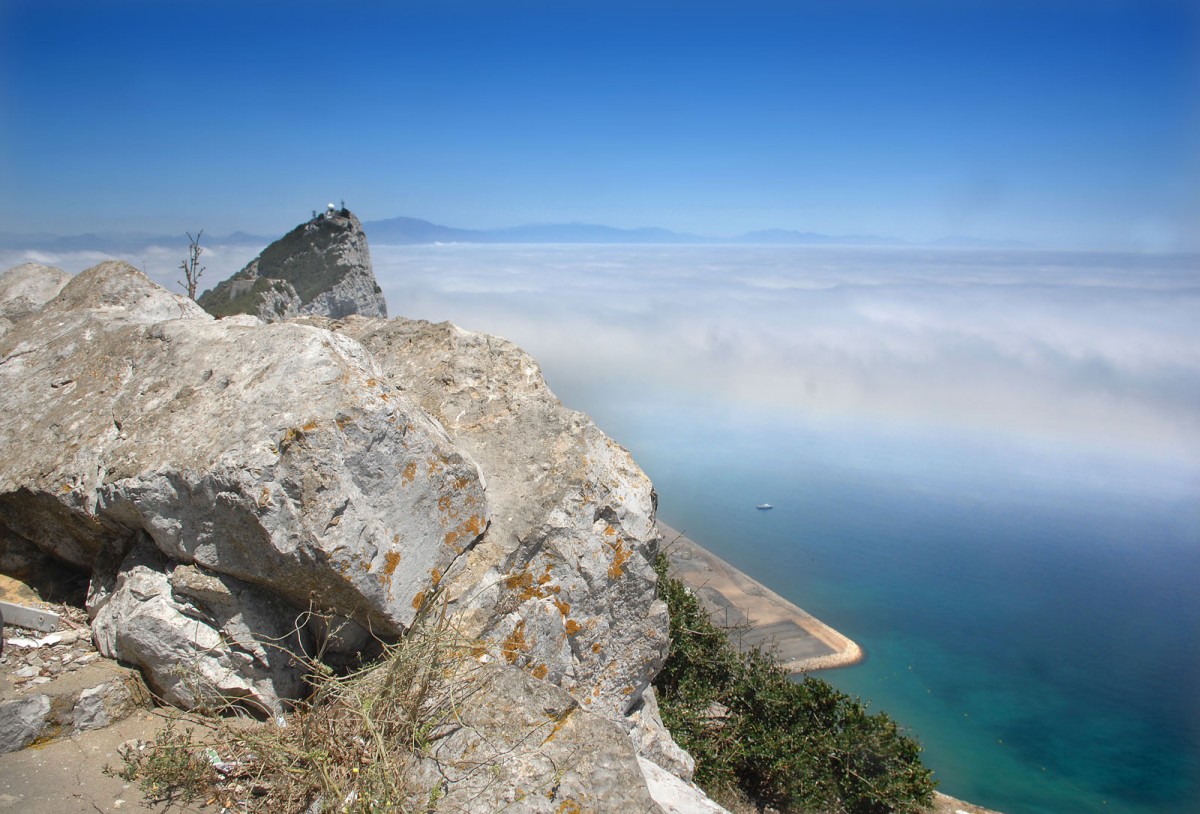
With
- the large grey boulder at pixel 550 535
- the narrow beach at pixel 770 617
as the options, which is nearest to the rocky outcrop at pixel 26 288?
the large grey boulder at pixel 550 535

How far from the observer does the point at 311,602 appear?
15.9 ft

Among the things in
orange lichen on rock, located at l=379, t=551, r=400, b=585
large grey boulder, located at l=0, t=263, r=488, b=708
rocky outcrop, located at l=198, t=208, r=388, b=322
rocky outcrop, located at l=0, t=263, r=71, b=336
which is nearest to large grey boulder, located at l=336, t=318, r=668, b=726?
large grey boulder, located at l=0, t=263, r=488, b=708

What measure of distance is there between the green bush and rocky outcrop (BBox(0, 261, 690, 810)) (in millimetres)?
4467

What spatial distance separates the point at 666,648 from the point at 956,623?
64718 mm

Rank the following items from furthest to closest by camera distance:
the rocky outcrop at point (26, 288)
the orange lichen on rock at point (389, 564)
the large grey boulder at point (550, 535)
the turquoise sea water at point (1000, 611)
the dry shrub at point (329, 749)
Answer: the turquoise sea water at point (1000, 611), the rocky outcrop at point (26, 288), the large grey boulder at point (550, 535), the orange lichen on rock at point (389, 564), the dry shrub at point (329, 749)

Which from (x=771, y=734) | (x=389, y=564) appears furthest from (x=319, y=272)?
(x=389, y=564)

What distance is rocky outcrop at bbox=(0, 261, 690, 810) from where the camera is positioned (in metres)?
4.64

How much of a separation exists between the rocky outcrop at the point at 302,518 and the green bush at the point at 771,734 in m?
4.47

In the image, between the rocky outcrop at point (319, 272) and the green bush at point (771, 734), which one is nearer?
the green bush at point (771, 734)

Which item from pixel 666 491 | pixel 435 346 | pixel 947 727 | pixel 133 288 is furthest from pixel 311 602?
pixel 666 491

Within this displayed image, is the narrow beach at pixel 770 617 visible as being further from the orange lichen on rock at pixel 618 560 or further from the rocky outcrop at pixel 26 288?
the rocky outcrop at pixel 26 288

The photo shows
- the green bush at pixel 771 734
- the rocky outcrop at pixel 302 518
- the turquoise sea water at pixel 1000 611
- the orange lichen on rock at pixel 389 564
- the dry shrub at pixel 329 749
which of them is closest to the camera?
the dry shrub at pixel 329 749

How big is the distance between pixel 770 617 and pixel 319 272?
42.1m

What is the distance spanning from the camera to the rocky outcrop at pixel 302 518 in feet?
15.2
